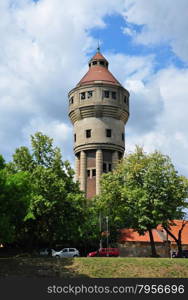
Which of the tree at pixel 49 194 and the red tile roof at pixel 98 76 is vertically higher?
the red tile roof at pixel 98 76

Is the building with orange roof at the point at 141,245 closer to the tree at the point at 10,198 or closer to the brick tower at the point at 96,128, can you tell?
the brick tower at the point at 96,128

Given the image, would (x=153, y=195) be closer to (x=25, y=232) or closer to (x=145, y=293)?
(x=25, y=232)

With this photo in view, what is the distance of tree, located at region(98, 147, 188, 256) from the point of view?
134ft

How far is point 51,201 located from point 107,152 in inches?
1304

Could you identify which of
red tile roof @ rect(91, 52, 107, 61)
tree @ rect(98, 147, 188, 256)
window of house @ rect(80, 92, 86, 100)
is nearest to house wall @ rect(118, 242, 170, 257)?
tree @ rect(98, 147, 188, 256)

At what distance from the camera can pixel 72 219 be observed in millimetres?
41375

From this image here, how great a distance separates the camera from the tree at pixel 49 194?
129 ft

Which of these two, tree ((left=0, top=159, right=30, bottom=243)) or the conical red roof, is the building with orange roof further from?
tree ((left=0, top=159, right=30, bottom=243))

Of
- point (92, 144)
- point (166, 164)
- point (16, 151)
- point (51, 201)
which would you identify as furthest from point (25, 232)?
point (92, 144)

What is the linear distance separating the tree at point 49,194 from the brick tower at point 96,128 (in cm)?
2688

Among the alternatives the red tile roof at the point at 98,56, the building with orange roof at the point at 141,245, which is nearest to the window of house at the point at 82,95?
the red tile roof at the point at 98,56

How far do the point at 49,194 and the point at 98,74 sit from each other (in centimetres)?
4137

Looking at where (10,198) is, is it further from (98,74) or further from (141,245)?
(98,74)

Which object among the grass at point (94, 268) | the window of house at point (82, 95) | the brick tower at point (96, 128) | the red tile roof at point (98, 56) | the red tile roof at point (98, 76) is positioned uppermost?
the red tile roof at point (98, 56)
